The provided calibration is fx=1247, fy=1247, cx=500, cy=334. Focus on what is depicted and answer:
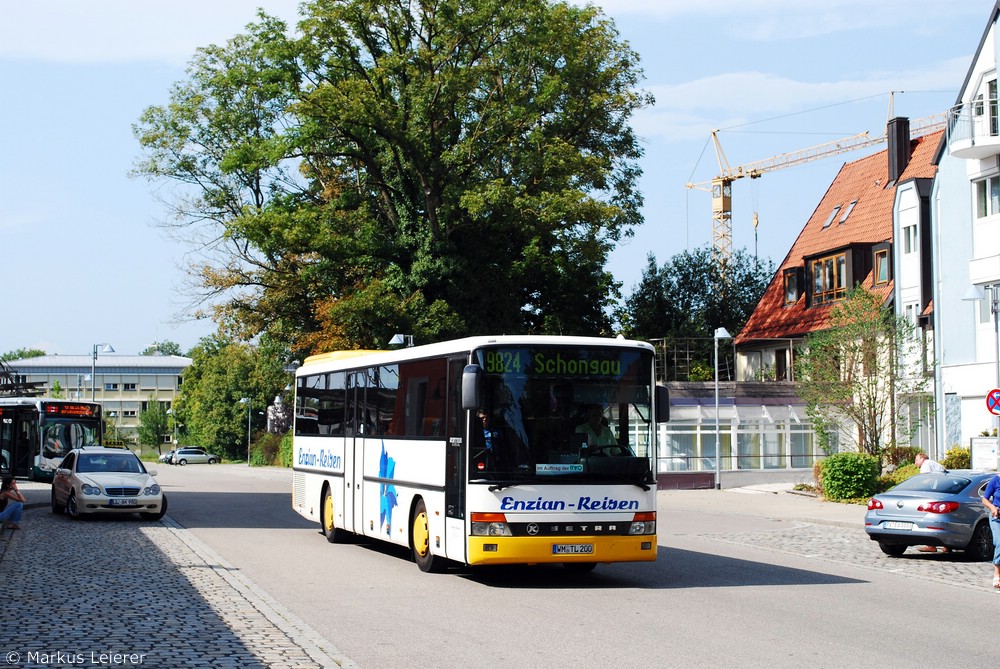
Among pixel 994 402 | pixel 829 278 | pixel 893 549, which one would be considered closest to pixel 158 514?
pixel 893 549

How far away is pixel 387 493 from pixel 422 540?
165 centimetres

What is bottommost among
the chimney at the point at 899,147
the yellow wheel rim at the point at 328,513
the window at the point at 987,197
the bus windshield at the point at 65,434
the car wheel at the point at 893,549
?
the car wheel at the point at 893,549

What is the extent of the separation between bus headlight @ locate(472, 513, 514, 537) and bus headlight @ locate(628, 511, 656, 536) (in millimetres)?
1581

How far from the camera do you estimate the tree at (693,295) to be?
240ft

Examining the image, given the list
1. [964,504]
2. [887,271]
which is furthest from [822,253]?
[964,504]

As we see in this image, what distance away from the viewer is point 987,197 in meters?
38.5

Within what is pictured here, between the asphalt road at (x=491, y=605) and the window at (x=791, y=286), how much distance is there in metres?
34.6

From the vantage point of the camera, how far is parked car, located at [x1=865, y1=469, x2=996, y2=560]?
19.3 metres

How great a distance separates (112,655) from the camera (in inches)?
372

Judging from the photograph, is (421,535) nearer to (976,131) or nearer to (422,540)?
(422,540)

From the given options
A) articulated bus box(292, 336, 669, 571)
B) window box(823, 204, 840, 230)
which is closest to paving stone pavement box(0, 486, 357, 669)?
articulated bus box(292, 336, 669, 571)

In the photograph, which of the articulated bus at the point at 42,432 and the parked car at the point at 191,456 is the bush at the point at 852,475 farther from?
the parked car at the point at 191,456

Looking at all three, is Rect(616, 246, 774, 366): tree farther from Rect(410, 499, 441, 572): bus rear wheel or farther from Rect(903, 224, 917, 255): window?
Rect(410, 499, 441, 572): bus rear wheel

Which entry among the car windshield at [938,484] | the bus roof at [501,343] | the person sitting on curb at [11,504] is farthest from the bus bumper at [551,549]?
the person sitting on curb at [11,504]
